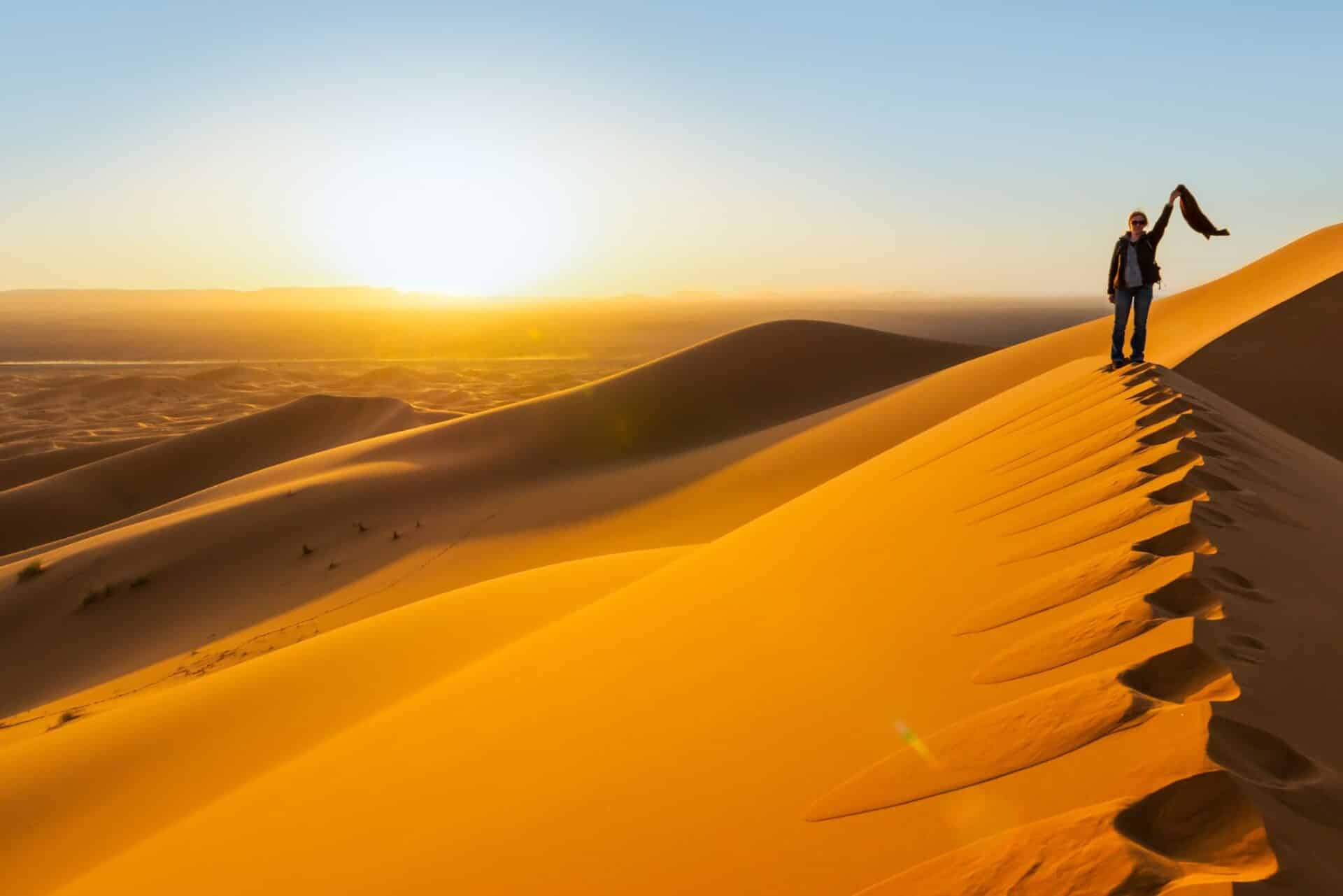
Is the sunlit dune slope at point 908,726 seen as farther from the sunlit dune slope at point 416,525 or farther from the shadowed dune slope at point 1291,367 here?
the sunlit dune slope at point 416,525

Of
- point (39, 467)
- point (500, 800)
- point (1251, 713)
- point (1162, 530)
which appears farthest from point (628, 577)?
point (39, 467)

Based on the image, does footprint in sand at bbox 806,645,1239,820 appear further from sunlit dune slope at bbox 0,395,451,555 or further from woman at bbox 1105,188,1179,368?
sunlit dune slope at bbox 0,395,451,555

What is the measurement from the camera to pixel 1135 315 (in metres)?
6.92

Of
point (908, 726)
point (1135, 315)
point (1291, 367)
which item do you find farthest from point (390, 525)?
point (908, 726)

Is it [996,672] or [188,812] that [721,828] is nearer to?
[996,672]

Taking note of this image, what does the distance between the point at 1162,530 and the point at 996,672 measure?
0.96 metres

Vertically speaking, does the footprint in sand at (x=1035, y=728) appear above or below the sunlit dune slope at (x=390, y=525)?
above

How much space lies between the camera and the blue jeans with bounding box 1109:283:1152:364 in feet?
23.0

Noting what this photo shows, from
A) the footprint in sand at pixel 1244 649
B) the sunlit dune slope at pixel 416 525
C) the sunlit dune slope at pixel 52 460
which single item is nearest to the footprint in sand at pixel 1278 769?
the footprint in sand at pixel 1244 649

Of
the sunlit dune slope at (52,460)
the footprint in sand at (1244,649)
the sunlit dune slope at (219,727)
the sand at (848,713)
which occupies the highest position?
the footprint in sand at (1244,649)

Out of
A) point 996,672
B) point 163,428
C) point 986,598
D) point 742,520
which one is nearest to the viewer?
point 996,672

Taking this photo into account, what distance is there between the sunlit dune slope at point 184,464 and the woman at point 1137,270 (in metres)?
24.9

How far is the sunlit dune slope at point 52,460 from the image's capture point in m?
27.7

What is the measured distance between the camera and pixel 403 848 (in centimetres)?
271
